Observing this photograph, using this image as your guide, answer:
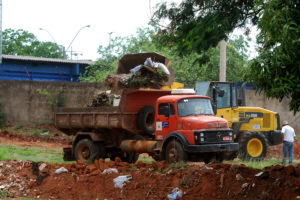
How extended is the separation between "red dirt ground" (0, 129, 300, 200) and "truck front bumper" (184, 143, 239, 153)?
108 cm

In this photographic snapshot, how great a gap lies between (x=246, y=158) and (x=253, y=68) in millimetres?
10498

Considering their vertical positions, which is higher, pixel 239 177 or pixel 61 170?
pixel 239 177

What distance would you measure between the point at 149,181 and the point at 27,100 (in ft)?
56.6

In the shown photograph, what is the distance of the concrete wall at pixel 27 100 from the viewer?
25.0 m

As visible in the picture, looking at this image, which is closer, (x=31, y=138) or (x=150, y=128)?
(x=150, y=128)

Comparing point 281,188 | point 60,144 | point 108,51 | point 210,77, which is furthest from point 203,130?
point 108,51

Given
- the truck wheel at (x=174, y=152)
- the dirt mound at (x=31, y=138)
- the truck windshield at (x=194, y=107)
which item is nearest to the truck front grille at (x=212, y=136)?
the truck wheel at (x=174, y=152)

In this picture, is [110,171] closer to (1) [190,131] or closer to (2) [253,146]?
(1) [190,131]

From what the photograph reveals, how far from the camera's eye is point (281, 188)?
7848 mm

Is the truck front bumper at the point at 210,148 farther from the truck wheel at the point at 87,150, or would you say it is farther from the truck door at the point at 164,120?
the truck wheel at the point at 87,150

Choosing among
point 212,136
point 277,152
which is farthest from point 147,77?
point 277,152

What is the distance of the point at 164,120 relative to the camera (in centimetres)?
1302

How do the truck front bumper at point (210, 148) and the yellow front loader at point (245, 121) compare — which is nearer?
the truck front bumper at point (210, 148)

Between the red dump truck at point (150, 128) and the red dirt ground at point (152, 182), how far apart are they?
1.42 metres
